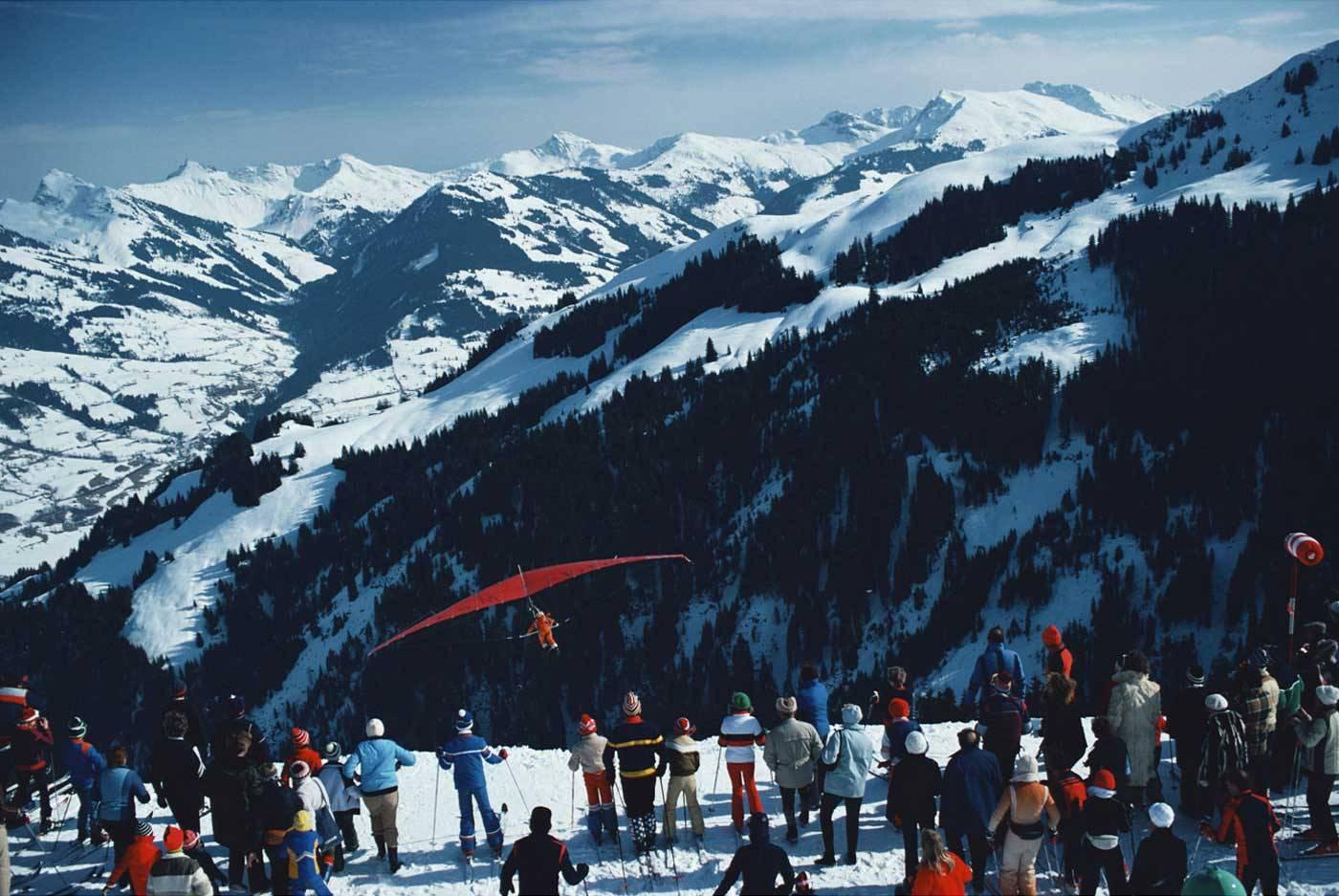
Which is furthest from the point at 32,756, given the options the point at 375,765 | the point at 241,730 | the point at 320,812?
the point at 375,765

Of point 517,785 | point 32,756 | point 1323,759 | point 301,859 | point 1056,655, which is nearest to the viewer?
point 301,859

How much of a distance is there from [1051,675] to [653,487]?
8930 centimetres

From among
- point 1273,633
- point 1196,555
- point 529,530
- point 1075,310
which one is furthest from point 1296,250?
point 529,530

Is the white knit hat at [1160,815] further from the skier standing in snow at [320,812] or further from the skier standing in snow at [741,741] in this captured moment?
the skier standing in snow at [320,812]

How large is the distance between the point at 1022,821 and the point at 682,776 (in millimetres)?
5572

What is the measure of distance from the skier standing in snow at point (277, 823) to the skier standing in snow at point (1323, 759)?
585 inches

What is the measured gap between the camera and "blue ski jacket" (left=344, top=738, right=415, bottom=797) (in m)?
15.8

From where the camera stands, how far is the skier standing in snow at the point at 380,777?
1586cm

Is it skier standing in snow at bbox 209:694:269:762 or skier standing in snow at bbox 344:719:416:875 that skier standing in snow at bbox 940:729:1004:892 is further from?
skier standing in snow at bbox 209:694:269:762

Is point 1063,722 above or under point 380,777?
above

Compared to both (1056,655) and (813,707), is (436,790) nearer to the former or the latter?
(813,707)

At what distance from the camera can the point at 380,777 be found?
1591 centimetres

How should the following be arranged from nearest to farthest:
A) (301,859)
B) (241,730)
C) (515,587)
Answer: (301,859) → (241,730) → (515,587)

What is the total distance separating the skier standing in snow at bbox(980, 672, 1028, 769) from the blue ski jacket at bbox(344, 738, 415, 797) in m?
9.37
